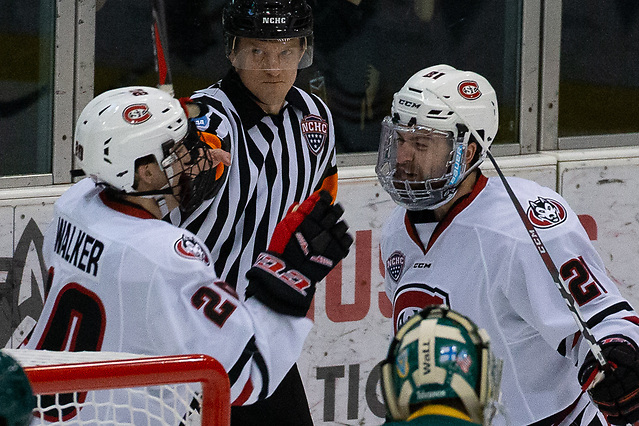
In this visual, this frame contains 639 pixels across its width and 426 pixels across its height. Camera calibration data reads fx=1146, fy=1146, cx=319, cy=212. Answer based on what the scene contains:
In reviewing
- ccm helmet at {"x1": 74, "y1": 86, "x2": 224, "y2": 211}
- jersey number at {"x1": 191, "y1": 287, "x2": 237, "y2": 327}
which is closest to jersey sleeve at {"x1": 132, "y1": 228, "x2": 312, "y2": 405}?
Result: jersey number at {"x1": 191, "y1": 287, "x2": 237, "y2": 327}

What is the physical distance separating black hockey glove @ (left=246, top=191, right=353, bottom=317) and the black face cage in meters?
0.33

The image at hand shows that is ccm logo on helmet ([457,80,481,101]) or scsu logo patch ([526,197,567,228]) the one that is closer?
scsu logo patch ([526,197,567,228])

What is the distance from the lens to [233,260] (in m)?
3.23

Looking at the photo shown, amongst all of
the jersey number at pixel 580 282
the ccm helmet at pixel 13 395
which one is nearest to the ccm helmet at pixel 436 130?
the jersey number at pixel 580 282

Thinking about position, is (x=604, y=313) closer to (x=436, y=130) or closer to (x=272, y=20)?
(x=436, y=130)

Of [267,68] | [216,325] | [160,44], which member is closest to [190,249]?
[216,325]

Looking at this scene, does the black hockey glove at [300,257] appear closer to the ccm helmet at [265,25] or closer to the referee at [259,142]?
the referee at [259,142]

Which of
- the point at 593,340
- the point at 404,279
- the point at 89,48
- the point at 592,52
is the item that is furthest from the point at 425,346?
the point at 592,52

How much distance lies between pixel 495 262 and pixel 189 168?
28.3 inches

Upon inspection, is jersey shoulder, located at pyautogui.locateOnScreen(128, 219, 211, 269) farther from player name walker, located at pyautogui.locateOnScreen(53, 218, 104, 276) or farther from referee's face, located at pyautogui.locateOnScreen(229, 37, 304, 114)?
referee's face, located at pyautogui.locateOnScreen(229, 37, 304, 114)

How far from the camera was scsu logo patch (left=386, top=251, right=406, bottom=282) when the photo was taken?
2.79 m

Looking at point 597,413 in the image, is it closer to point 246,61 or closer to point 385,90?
point 246,61

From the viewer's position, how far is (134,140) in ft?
7.83

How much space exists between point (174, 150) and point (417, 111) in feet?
2.10
